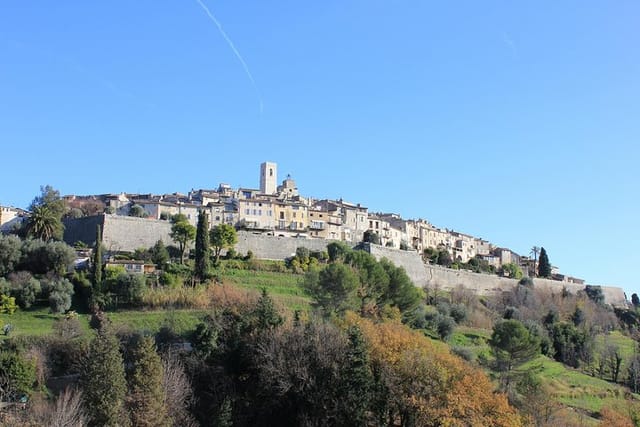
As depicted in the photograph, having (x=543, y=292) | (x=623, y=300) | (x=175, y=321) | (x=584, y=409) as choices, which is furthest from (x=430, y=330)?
(x=623, y=300)

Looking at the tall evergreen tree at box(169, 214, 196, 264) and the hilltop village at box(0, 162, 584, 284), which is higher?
the hilltop village at box(0, 162, 584, 284)

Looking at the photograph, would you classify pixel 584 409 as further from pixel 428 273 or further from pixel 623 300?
pixel 623 300

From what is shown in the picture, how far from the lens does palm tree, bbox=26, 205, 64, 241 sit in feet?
176

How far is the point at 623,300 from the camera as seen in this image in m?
98.3

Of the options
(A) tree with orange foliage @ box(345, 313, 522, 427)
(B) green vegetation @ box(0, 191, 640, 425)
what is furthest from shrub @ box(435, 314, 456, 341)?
(A) tree with orange foliage @ box(345, 313, 522, 427)

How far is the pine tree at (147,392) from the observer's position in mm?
28594

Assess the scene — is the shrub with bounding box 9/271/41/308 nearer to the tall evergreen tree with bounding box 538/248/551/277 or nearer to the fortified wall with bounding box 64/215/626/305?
the fortified wall with bounding box 64/215/626/305

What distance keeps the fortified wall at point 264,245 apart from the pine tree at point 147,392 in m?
28.2

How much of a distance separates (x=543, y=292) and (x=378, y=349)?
53472mm

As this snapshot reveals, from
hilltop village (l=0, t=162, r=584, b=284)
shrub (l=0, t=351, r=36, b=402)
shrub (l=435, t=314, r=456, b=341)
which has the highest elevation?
hilltop village (l=0, t=162, r=584, b=284)

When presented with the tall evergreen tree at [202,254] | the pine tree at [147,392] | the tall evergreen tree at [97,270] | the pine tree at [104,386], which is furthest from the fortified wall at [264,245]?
the pine tree at [104,386]

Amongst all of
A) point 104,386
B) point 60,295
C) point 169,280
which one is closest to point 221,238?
point 169,280

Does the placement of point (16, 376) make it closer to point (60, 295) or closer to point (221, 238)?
point (60, 295)

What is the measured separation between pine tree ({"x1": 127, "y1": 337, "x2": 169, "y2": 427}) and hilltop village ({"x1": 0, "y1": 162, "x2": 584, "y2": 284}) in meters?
37.4
